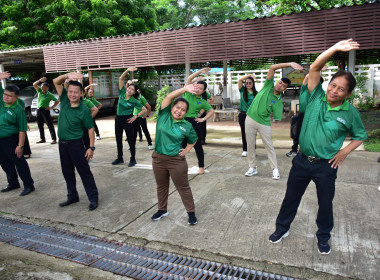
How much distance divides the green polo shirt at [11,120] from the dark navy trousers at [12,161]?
11 centimetres

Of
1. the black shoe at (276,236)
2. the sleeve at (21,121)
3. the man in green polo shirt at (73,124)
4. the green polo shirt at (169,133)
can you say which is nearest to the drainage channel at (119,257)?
the black shoe at (276,236)

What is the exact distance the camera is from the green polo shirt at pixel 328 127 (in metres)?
2.61

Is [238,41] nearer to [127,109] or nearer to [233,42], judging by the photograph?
[233,42]

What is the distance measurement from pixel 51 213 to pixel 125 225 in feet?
3.95

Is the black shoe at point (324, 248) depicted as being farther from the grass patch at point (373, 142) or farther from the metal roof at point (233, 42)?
the metal roof at point (233, 42)

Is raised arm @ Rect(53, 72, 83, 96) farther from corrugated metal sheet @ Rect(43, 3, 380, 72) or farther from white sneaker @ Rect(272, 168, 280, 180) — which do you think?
corrugated metal sheet @ Rect(43, 3, 380, 72)

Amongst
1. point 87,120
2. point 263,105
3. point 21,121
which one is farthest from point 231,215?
point 21,121

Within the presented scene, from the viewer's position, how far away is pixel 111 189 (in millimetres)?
4859

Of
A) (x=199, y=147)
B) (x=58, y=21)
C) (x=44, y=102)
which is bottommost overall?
(x=199, y=147)

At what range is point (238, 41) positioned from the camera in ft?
30.7

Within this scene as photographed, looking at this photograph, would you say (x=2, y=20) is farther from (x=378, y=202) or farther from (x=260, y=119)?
(x=378, y=202)

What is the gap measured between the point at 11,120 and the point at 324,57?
438cm

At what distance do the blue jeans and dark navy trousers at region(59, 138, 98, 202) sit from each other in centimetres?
259

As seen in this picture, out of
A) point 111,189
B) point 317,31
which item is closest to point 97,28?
point 317,31
